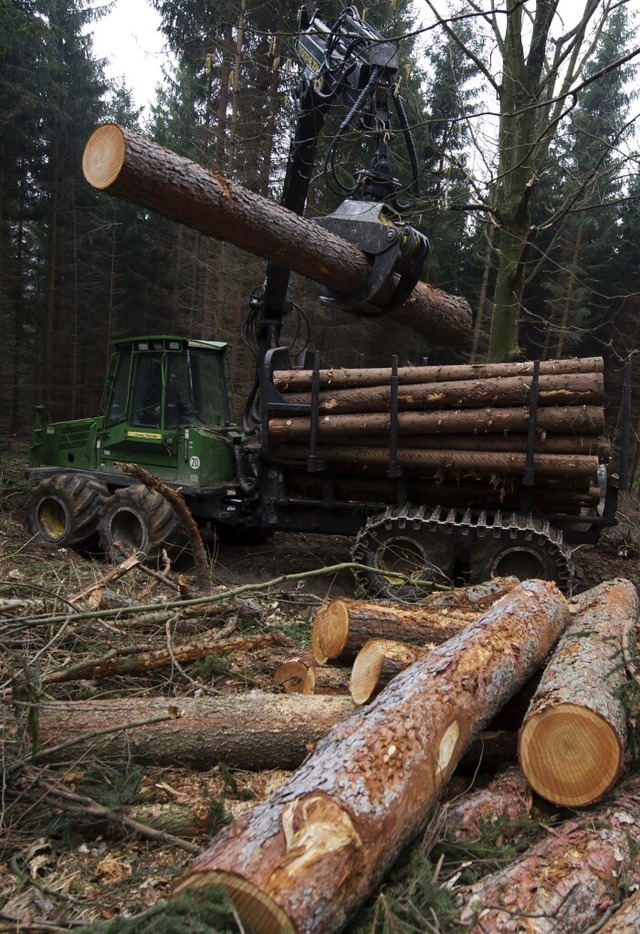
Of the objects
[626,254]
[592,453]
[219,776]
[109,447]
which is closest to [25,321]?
[109,447]

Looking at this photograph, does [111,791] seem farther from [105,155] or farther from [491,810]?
[105,155]

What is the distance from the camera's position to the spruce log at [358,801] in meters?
1.89

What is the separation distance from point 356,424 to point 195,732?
473 cm

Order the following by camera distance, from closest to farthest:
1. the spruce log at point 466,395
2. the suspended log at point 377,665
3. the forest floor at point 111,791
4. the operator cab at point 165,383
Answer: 1. the forest floor at point 111,791
2. the suspended log at point 377,665
3. the spruce log at point 466,395
4. the operator cab at point 165,383

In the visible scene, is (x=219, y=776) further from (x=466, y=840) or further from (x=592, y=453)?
(x=592, y=453)

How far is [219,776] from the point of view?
329cm

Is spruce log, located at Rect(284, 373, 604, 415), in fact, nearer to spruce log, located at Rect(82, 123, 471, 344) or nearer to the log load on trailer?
the log load on trailer

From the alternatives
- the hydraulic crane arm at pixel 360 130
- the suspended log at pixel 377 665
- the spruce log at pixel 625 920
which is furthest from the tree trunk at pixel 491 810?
the hydraulic crane arm at pixel 360 130

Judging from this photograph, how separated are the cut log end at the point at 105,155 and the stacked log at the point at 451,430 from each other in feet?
10.4

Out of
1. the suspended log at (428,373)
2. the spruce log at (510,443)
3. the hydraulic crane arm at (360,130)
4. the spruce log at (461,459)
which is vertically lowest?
the spruce log at (461,459)

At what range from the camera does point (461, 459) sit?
23.9 feet

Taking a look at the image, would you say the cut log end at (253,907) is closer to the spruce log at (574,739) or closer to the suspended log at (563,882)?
the suspended log at (563,882)

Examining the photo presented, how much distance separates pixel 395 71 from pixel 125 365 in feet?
14.7

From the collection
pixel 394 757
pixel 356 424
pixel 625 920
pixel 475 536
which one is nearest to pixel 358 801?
pixel 394 757
